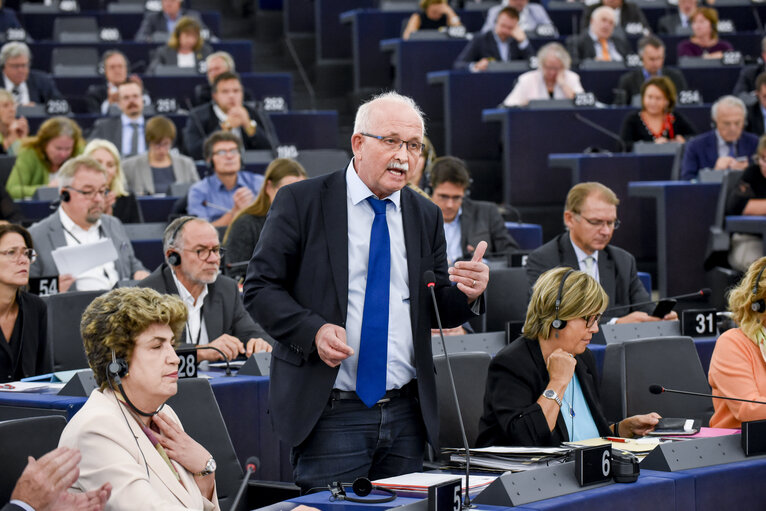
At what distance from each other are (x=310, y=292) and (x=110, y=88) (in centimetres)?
593

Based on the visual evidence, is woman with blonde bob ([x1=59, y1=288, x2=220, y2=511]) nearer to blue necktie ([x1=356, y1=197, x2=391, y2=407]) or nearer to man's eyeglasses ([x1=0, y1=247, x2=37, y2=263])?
blue necktie ([x1=356, y1=197, x2=391, y2=407])

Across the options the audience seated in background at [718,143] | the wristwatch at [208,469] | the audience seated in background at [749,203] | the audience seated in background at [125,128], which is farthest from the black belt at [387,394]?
the audience seated in background at [125,128]

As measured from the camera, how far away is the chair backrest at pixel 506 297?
4.78 m

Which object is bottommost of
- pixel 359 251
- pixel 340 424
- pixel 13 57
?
pixel 340 424

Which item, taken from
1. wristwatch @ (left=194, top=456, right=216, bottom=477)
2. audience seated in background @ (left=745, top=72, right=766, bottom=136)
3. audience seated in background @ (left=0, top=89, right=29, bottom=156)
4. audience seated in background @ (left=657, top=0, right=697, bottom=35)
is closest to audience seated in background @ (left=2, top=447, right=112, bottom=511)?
wristwatch @ (left=194, top=456, right=216, bottom=477)

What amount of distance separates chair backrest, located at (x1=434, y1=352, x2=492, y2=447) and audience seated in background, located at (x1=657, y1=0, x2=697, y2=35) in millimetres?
6930

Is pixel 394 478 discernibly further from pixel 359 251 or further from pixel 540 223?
pixel 540 223

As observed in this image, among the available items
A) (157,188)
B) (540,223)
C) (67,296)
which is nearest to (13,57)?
(157,188)

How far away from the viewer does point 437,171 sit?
16.9 ft

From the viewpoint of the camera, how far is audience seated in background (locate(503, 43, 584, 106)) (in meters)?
7.55

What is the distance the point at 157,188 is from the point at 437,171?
2.13 metres

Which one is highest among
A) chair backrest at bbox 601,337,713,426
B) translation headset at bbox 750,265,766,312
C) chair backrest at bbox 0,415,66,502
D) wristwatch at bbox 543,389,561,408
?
translation headset at bbox 750,265,766,312

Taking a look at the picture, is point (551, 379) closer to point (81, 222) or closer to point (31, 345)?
point (31, 345)

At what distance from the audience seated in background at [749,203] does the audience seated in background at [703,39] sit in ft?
10.2
